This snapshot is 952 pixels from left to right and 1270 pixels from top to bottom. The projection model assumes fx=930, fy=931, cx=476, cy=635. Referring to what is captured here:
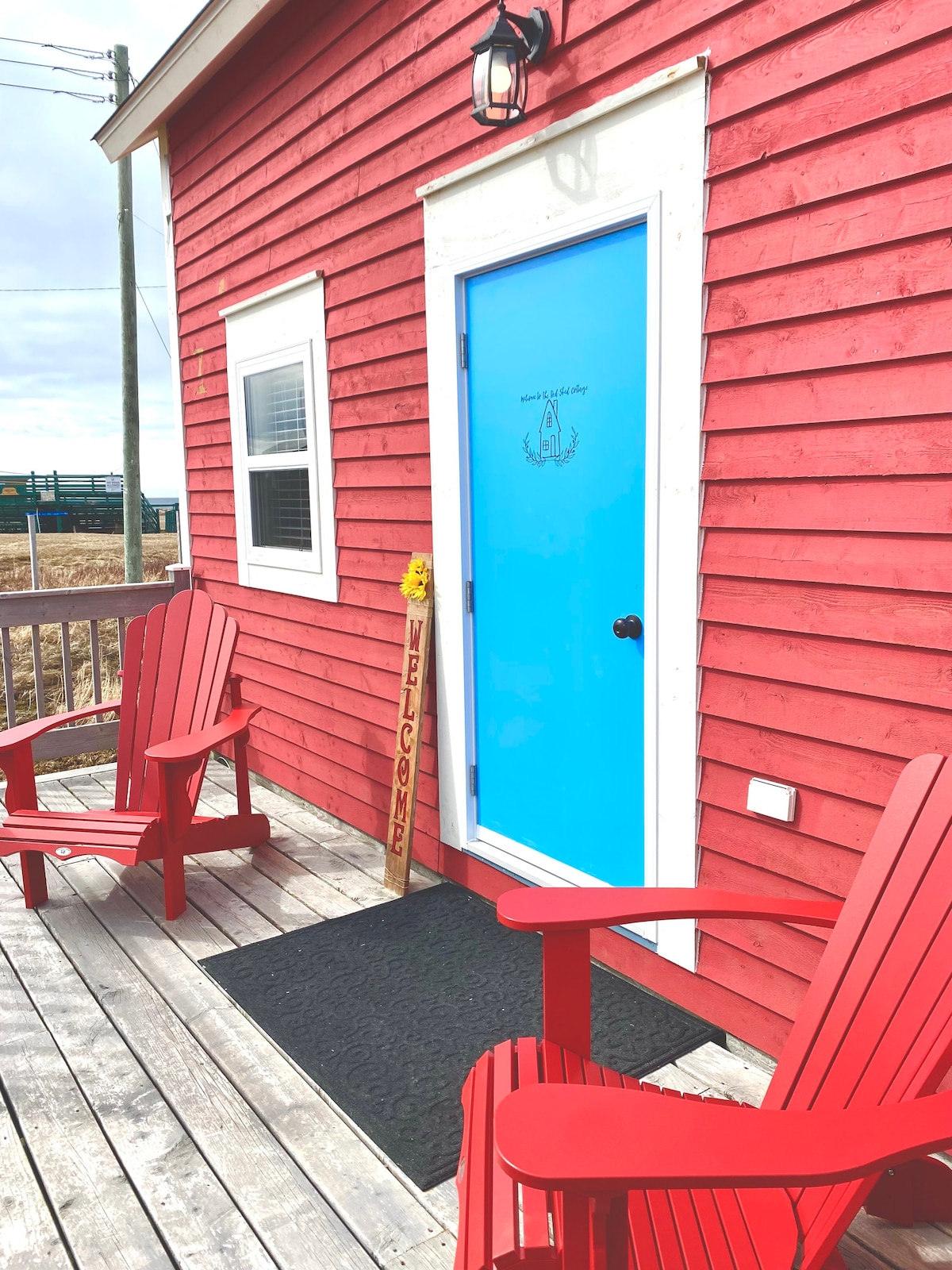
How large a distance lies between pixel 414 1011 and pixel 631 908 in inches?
46.6

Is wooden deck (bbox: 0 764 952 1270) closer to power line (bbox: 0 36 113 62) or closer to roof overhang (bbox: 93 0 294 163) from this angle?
roof overhang (bbox: 93 0 294 163)

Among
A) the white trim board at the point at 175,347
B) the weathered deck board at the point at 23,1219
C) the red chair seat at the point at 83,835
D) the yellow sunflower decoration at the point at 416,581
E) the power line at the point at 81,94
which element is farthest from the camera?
the power line at the point at 81,94

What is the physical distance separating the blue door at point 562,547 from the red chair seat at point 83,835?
1.11 meters

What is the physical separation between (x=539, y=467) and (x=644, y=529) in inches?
18.8

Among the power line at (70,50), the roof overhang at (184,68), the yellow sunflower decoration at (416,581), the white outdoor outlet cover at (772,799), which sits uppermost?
the power line at (70,50)

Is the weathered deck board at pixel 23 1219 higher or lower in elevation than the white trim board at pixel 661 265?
lower

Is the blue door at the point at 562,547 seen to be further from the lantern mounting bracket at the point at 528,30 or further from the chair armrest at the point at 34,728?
the chair armrest at the point at 34,728

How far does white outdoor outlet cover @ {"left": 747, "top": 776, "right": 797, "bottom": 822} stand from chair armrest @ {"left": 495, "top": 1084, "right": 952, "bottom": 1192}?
1023 millimetres

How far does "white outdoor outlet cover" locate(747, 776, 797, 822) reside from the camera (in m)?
2.03

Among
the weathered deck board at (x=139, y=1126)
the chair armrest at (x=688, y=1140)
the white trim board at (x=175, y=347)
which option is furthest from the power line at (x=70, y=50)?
the chair armrest at (x=688, y=1140)

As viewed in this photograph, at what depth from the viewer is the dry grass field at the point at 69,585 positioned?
8.30 m

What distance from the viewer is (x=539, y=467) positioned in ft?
8.87

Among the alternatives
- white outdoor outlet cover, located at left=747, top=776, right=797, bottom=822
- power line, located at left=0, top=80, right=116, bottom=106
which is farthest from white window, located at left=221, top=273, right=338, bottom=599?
power line, located at left=0, top=80, right=116, bottom=106

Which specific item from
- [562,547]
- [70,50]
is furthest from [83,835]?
[70,50]
